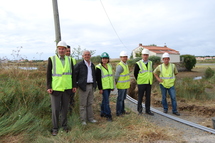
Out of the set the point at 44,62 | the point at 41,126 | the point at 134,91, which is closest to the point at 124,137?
the point at 41,126

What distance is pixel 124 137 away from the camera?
170 inches

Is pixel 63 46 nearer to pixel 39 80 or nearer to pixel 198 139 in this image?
pixel 39 80

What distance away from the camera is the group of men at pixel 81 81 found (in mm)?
4352

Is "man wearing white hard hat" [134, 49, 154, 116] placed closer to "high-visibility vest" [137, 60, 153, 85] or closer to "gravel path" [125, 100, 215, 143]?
"high-visibility vest" [137, 60, 153, 85]

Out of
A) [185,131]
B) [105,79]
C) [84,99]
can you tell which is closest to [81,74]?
[84,99]

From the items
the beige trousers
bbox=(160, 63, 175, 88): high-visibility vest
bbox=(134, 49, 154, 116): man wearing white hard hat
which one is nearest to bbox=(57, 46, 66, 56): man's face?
the beige trousers

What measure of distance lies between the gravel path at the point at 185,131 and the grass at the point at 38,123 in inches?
14.8

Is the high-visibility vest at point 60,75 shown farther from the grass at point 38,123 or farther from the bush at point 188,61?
the bush at point 188,61

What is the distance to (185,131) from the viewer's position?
16.2 ft

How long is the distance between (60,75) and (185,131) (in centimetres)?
344

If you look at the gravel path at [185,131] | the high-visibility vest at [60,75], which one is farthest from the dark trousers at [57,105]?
the gravel path at [185,131]

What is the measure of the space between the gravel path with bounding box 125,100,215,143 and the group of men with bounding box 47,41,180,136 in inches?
23.6

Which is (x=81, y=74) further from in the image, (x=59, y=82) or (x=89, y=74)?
(x=59, y=82)

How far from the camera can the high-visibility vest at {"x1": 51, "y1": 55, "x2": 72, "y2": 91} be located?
14.2 feet
